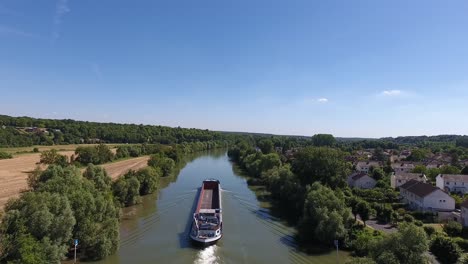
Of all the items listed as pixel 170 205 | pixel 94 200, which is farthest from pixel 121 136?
pixel 94 200

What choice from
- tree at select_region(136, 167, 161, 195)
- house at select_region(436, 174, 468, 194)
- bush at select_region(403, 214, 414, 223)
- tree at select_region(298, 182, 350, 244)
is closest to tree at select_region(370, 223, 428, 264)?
tree at select_region(298, 182, 350, 244)

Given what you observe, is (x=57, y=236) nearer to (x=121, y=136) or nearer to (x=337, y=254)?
(x=337, y=254)

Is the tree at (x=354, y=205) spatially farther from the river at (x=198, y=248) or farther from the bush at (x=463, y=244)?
the bush at (x=463, y=244)

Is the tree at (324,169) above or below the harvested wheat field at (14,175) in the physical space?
above

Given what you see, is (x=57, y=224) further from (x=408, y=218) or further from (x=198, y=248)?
(x=408, y=218)

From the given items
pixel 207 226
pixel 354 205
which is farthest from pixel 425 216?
pixel 207 226

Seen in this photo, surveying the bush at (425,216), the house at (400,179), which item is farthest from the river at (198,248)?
the house at (400,179)

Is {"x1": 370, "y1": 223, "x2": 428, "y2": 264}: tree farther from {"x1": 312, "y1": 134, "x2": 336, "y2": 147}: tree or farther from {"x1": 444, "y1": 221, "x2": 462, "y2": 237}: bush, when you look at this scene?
{"x1": 312, "y1": 134, "x2": 336, "y2": 147}: tree
